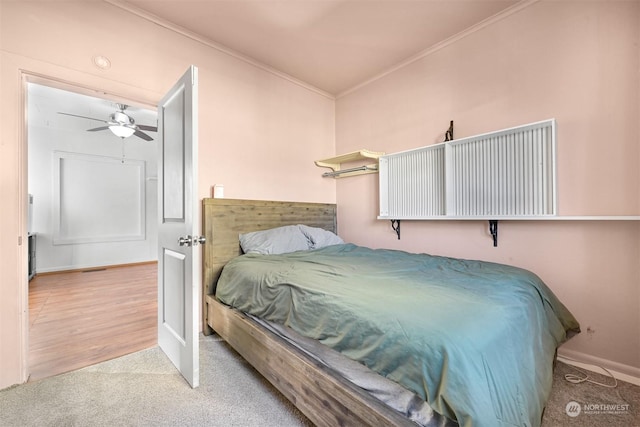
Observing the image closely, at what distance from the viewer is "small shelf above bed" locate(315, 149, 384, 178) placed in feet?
9.61

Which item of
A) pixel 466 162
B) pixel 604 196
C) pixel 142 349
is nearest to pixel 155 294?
pixel 142 349

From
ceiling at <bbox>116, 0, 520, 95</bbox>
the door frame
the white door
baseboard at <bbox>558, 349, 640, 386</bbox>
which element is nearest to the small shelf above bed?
ceiling at <bbox>116, 0, 520, 95</bbox>

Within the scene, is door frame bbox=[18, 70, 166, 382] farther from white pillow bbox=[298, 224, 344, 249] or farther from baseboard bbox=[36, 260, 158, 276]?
baseboard bbox=[36, 260, 158, 276]

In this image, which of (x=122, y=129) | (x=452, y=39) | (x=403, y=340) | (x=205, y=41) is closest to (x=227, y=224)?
(x=205, y=41)

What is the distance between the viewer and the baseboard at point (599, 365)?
1699 mm

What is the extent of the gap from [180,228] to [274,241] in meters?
0.88

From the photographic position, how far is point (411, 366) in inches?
35.5

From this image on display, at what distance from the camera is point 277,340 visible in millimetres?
1522

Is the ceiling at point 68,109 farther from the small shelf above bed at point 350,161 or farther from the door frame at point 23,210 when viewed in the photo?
the small shelf above bed at point 350,161

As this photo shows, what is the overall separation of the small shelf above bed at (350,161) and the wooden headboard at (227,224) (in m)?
0.79

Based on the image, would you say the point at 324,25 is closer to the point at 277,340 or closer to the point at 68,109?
the point at 277,340

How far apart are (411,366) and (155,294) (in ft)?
12.4

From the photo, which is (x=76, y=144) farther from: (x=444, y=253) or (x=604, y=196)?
(x=604, y=196)

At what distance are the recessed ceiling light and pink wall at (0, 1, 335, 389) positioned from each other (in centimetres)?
3
